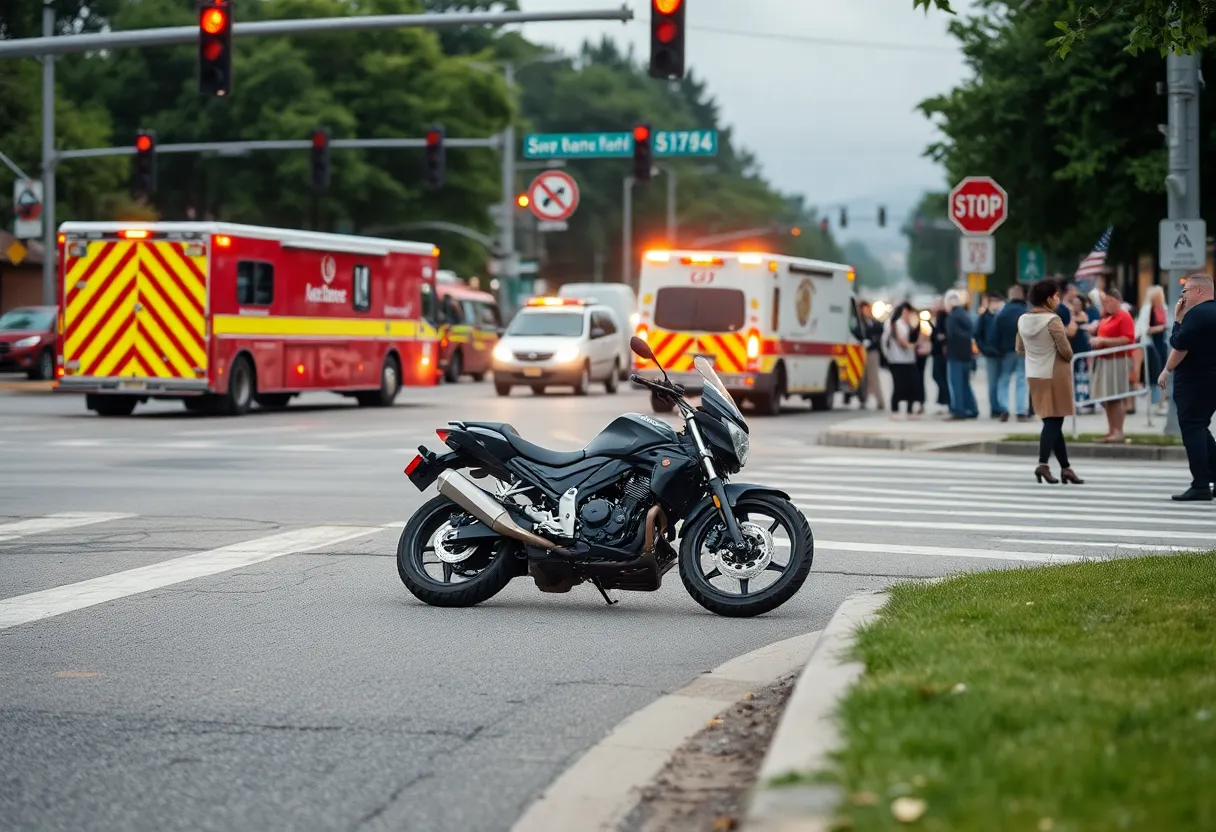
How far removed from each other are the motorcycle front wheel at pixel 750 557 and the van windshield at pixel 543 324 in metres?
29.6

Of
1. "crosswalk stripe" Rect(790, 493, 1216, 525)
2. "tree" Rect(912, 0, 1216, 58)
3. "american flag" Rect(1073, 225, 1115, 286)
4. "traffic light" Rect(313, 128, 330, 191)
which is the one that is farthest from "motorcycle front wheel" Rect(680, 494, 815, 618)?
"traffic light" Rect(313, 128, 330, 191)

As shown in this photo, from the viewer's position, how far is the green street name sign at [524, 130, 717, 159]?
161ft

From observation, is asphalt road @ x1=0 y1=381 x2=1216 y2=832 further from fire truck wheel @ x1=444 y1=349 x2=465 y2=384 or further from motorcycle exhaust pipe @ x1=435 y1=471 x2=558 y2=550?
fire truck wheel @ x1=444 y1=349 x2=465 y2=384

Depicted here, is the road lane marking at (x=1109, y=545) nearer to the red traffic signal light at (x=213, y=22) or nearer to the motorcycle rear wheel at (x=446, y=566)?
the motorcycle rear wheel at (x=446, y=566)

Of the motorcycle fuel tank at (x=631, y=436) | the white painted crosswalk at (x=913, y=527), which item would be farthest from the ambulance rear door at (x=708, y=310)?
the motorcycle fuel tank at (x=631, y=436)

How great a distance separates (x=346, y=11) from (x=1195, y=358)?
59.3 m

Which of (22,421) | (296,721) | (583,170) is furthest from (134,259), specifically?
(583,170)

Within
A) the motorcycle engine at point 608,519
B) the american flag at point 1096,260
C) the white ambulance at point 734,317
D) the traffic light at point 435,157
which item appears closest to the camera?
the motorcycle engine at point 608,519

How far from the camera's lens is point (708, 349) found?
32250mm

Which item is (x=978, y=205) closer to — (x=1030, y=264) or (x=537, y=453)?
(x=537, y=453)

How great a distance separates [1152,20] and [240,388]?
72.0 feet

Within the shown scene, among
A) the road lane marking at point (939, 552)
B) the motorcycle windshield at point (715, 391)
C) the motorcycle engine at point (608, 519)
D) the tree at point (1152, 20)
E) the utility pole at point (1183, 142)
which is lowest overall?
the road lane marking at point (939, 552)

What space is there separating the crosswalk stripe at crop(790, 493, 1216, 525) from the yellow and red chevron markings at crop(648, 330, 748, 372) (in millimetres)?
15759

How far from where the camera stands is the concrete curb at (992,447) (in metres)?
21.8
